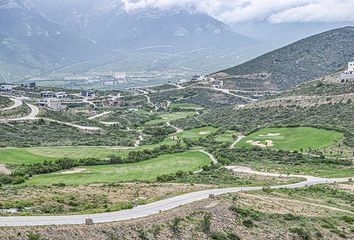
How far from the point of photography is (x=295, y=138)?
7700cm

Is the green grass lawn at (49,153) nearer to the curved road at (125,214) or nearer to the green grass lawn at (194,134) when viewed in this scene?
the green grass lawn at (194,134)

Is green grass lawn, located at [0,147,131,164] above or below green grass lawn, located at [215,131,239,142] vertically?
above

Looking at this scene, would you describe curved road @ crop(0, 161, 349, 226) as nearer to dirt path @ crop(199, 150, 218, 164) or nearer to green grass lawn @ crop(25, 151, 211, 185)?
green grass lawn @ crop(25, 151, 211, 185)

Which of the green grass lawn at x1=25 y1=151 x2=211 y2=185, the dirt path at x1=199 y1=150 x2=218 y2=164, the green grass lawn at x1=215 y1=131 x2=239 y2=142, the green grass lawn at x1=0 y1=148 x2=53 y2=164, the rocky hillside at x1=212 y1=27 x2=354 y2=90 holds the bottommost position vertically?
the green grass lawn at x1=215 y1=131 x2=239 y2=142

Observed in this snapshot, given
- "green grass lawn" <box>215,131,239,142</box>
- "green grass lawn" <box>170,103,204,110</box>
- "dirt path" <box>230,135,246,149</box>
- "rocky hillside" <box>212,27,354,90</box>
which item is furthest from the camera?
"rocky hillside" <box>212,27,354,90</box>

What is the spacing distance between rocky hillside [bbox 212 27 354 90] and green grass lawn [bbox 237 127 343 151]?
297 ft

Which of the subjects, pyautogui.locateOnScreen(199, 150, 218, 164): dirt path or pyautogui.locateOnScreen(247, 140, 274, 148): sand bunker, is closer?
pyautogui.locateOnScreen(199, 150, 218, 164): dirt path

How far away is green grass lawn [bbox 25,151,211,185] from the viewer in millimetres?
49369

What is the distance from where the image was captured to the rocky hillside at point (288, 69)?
176500 mm

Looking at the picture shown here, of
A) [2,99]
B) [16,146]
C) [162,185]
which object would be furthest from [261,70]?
[162,185]

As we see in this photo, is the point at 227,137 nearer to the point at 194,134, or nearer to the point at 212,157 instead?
the point at 194,134

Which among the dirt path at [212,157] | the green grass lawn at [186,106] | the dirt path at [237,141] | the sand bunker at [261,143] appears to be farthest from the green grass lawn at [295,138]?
the green grass lawn at [186,106]

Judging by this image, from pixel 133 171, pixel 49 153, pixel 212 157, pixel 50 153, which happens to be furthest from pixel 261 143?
pixel 49 153

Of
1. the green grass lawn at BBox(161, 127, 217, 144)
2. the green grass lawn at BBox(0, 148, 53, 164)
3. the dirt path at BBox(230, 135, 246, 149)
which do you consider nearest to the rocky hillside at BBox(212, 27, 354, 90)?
the green grass lawn at BBox(161, 127, 217, 144)
